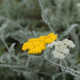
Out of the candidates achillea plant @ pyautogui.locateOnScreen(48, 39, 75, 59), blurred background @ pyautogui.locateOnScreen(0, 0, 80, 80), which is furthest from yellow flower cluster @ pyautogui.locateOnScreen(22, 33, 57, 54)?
blurred background @ pyautogui.locateOnScreen(0, 0, 80, 80)

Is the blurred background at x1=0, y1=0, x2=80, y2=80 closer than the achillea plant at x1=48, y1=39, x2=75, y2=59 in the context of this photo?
No

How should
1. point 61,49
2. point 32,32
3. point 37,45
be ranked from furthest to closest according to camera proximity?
point 32,32 < point 37,45 < point 61,49

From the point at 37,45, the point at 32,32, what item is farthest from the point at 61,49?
the point at 32,32

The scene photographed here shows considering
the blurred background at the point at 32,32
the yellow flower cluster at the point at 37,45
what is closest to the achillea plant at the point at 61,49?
the yellow flower cluster at the point at 37,45

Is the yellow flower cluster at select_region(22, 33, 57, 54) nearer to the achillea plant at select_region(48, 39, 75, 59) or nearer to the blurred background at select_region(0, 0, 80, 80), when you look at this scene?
the achillea plant at select_region(48, 39, 75, 59)

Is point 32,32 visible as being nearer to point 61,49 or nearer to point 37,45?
point 37,45

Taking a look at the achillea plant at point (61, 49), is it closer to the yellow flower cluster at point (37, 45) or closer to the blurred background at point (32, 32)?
the yellow flower cluster at point (37, 45)

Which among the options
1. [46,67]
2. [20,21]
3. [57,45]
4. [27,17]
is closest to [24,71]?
[46,67]

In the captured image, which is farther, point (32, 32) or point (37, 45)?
point (32, 32)

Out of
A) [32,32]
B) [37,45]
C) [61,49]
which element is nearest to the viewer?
[61,49]
